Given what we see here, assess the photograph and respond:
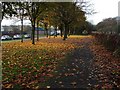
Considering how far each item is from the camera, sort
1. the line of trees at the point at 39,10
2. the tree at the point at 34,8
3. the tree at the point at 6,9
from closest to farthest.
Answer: the tree at the point at 6,9, the line of trees at the point at 39,10, the tree at the point at 34,8

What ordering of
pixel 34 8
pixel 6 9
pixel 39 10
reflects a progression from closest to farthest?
pixel 6 9
pixel 34 8
pixel 39 10

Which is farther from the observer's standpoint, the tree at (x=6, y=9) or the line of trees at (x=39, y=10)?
the line of trees at (x=39, y=10)

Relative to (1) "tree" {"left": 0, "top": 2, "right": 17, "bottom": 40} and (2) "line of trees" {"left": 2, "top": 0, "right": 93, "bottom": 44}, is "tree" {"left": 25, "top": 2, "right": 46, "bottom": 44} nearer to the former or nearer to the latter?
(2) "line of trees" {"left": 2, "top": 0, "right": 93, "bottom": 44}

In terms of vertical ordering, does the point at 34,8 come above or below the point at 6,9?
above

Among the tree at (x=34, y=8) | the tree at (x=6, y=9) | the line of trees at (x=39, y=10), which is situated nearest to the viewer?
the tree at (x=6, y=9)

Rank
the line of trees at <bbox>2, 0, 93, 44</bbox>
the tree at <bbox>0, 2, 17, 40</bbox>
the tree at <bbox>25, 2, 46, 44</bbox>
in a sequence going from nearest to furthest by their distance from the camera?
1. the tree at <bbox>0, 2, 17, 40</bbox>
2. the line of trees at <bbox>2, 0, 93, 44</bbox>
3. the tree at <bbox>25, 2, 46, 44</bbox>

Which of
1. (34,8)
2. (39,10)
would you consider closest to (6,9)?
(34,8)

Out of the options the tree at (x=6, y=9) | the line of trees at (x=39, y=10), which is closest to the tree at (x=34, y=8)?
the line of trees at (x=39, y=10)

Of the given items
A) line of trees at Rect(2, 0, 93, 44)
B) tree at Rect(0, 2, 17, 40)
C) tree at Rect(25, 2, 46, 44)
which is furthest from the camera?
tree at Rect(25, 2, 46, 44)

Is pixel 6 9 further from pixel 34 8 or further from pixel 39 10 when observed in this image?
pixel 39 10

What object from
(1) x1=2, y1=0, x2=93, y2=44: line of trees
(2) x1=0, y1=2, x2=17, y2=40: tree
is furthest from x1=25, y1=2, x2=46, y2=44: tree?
(2) x1=0, y1=2, x2=17, y2=40: tree

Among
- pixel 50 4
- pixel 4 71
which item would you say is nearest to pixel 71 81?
pixel 4 71

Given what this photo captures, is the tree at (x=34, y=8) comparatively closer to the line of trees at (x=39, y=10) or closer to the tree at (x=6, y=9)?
the line of trees at (x=39, y=10)

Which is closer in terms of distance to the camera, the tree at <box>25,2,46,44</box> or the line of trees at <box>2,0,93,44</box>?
the line of trees at <box>2,0,93,44</box>
